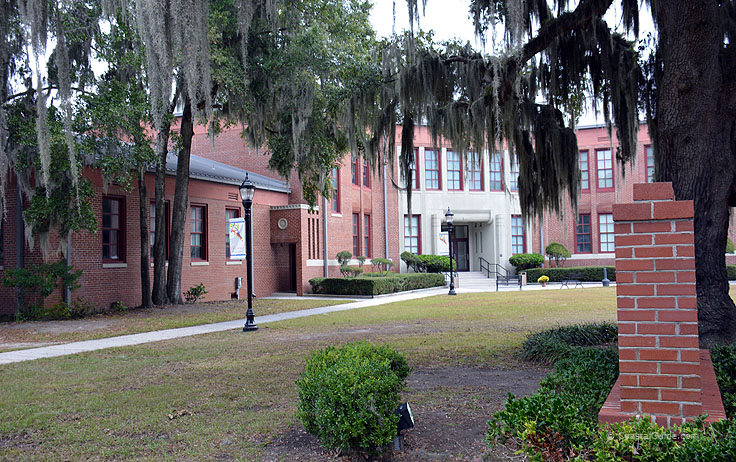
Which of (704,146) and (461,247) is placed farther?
(461,247)

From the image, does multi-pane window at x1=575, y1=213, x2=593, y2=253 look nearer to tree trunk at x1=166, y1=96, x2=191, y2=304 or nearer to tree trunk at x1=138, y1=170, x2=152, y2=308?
tree trunk at x1=166, y1=96, x2=191, y2=304

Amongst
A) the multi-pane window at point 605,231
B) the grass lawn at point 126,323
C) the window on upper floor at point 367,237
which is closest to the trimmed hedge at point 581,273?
the multi-pane window at point 605,231

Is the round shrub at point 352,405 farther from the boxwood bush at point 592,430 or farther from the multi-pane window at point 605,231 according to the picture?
the multi-pane window at point 605,231

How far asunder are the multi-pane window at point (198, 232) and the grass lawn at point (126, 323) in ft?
8.51

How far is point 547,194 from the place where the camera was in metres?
8.96

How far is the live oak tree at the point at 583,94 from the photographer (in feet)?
20.4

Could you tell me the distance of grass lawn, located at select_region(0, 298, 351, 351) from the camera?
11.9 meters

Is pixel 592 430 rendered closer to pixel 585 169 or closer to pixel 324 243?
pixel 324 243

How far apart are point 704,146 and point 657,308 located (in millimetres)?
4093

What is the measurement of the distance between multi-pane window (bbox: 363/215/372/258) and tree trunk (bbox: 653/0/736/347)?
75.5 ft

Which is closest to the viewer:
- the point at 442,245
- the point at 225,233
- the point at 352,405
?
the point at 352,405

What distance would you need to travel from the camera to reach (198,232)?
20812mm

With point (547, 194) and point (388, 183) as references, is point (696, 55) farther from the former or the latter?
point (388, 183)

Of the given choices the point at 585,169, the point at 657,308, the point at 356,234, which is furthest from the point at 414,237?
the point at 657,308
